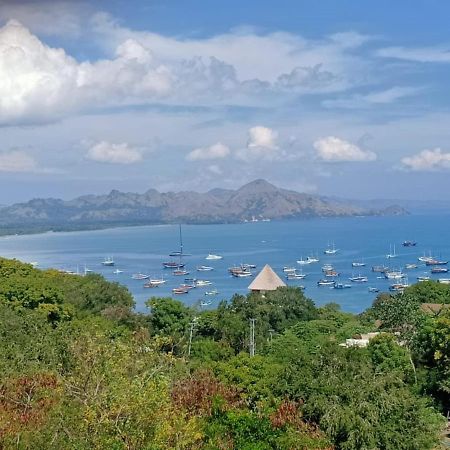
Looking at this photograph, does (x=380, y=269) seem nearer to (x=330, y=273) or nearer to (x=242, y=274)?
(x=330, y=273)

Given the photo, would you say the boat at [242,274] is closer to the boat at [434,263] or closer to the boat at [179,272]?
the boat at [179,272]

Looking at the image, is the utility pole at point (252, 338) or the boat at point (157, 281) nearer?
the utility pole at point (252, 338)

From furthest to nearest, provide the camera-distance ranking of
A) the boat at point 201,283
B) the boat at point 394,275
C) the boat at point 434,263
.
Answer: the boat at point 434,263 → the boat at point 394,275 → the boat at point 201,283

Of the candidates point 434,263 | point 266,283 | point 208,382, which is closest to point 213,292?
point 434,263

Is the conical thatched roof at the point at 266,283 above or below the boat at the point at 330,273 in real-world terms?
above

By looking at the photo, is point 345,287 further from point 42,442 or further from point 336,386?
point 42,442

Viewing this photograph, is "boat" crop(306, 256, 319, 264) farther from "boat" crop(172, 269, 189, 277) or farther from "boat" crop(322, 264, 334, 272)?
"boat" crop(172, 269, 189, 277)

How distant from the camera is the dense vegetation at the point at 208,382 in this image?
9977mm

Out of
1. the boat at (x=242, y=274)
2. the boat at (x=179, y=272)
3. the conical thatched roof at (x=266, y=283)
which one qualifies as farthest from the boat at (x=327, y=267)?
the conical thatched roof at (x=266, y=283)

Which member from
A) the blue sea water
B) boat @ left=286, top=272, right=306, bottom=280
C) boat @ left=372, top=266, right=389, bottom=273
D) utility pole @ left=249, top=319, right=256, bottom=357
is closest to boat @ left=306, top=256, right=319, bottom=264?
the blue sea water

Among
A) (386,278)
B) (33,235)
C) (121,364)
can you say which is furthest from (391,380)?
(33,235)

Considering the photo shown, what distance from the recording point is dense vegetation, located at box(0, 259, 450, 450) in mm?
9977

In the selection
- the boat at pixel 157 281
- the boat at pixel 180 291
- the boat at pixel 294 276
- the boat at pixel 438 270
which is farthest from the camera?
the boat at pixel 438 270

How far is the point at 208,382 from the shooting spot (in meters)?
14.3
